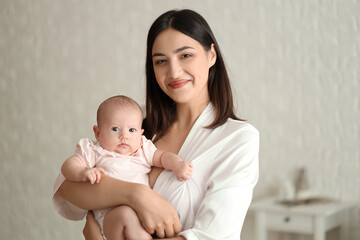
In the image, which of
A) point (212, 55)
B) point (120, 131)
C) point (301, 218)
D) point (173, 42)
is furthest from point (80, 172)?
point (301, 218)

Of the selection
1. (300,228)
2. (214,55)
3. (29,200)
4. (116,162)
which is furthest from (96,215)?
(29,200)

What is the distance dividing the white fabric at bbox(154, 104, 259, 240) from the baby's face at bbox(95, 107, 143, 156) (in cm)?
15

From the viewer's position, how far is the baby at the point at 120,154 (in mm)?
1472

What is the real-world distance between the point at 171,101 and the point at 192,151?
356 millimetres

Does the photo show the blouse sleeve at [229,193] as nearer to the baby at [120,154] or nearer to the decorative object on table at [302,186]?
the baby at [120,154]

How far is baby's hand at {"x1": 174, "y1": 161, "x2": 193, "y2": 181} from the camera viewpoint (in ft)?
4.71

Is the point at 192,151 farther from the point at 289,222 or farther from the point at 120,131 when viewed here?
the point at 289,222

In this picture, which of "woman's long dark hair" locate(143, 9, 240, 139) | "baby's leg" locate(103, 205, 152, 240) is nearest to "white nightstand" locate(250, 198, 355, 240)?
"woman's long dark hair" locate(143, 9, 240, 139)

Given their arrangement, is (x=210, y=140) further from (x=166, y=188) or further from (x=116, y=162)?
(x=116, y=162)

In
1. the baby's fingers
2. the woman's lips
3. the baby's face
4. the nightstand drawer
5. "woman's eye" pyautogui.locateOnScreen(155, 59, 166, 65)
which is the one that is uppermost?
"woman's eye" pyautogui.locateOnScreen(155, 59, 166, 65)

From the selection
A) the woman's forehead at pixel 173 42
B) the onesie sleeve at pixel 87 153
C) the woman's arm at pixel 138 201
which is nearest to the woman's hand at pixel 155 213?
the woman's arm at pixel 138 201

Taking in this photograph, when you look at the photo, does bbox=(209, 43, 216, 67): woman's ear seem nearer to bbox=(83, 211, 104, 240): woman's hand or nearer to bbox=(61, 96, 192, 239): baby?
bbox=(61, 96, 192, 239): baby

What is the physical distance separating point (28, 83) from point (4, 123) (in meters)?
0.43

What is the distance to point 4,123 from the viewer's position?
4.02 m
